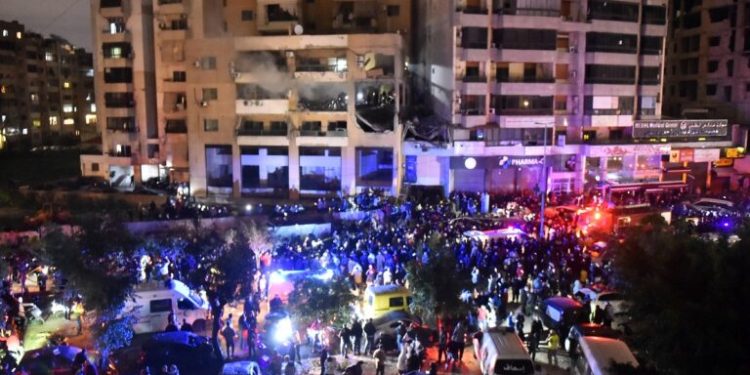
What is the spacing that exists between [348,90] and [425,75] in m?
6.98

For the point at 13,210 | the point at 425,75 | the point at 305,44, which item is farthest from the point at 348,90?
the point at 13,210

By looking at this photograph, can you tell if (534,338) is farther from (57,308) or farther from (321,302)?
(57,308)

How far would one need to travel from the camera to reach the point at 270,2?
44.6 meters

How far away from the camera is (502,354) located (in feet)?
47.5

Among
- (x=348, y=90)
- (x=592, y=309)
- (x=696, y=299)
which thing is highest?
(x=348, y=90)

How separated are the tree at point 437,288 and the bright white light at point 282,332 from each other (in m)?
3.77

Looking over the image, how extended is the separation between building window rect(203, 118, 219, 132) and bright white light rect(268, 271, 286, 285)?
2351cm

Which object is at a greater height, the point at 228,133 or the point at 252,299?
the point at 228,133

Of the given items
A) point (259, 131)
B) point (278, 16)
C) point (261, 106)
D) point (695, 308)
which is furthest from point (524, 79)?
point (695, 308)

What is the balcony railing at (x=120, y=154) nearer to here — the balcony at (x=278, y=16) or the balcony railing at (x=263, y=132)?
the balcony railing at (x=263, y=132)

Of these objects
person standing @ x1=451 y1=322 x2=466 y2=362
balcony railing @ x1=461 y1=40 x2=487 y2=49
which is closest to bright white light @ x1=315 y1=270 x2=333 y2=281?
person standing @ x1=451 y1=322 x2=466 y2=362

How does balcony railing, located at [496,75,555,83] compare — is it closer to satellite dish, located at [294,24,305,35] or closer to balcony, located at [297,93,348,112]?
balcony, located at [297,93,348,112]

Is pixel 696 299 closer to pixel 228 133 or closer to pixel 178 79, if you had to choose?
pixel 228 133

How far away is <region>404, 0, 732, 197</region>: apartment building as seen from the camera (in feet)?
133
